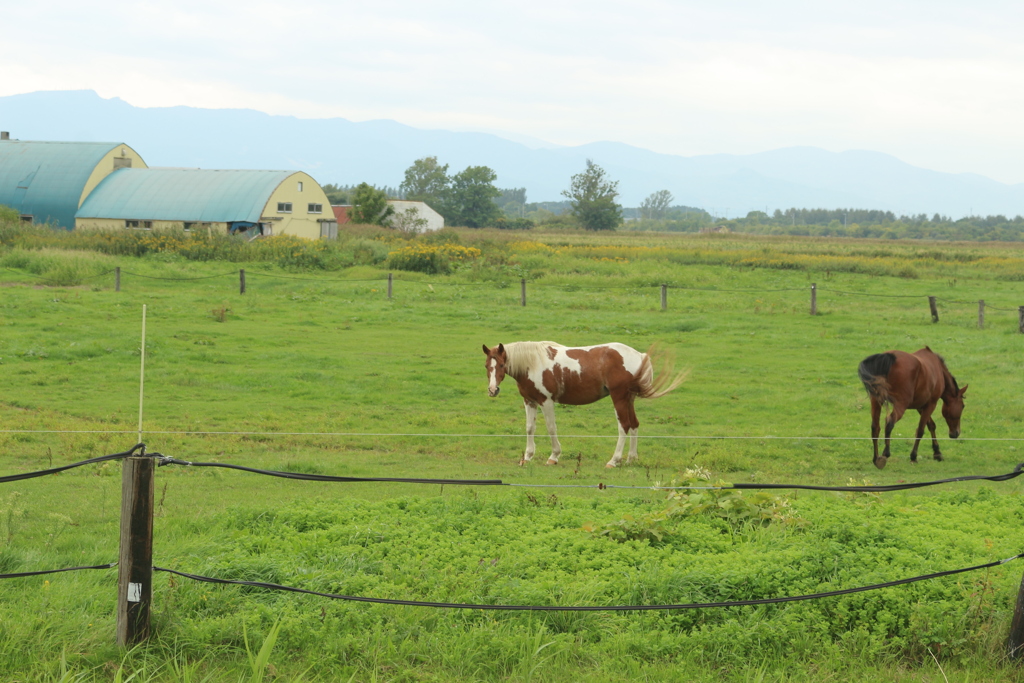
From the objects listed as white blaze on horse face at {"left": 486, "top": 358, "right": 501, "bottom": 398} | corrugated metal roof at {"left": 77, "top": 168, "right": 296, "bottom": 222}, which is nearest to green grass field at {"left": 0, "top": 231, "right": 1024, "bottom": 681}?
white blaze on horse face at {"left": 486, "top": 358, "right": 501, "bottom": 398}

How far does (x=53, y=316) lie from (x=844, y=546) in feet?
65.1

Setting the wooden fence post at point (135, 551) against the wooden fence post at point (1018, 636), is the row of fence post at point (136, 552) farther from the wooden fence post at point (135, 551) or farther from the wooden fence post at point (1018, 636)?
the wooden fence post at point (1018, 636)

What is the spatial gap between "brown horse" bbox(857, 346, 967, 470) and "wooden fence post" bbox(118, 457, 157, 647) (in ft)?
31.4

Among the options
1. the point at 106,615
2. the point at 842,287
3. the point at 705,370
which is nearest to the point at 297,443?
the point at 106,615

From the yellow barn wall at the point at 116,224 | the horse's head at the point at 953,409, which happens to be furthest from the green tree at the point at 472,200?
the horse's head at the point at 953,409

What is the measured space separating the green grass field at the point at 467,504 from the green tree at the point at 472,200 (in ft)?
263

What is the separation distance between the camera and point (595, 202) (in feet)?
334

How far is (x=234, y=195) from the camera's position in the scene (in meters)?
49.1

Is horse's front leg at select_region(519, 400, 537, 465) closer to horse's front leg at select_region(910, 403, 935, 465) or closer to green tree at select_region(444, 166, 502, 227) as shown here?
horse's front leg at select_region(910, 403, 935, 465)

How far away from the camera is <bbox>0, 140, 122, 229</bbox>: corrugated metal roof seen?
4882 centimetres

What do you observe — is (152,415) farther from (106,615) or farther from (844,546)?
(844,546)

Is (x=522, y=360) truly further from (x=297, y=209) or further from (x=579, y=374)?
(x=297, y=209)

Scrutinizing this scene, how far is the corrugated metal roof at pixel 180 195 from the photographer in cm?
4784

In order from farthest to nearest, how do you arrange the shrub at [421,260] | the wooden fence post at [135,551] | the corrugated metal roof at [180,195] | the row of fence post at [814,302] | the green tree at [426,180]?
the green tree at [426,180] < the corrugated metal roof at [180,195] < the shrub at [421,260] < the row of fence post at [814,302] < the wooden fence post at [135,551]
